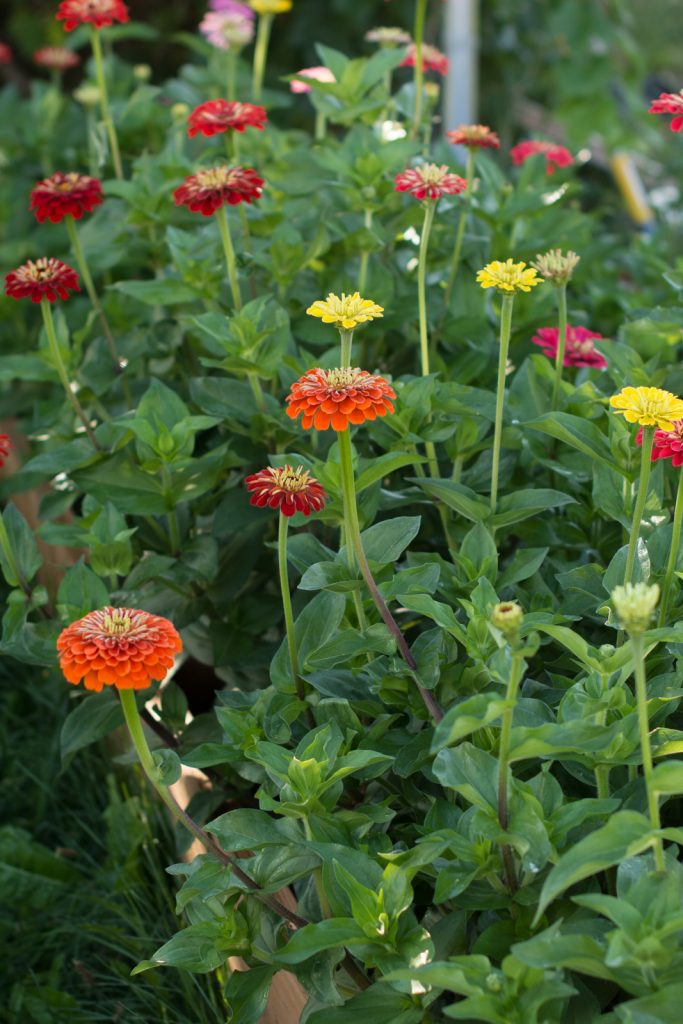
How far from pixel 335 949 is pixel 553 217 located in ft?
3.58

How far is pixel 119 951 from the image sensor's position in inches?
51.9

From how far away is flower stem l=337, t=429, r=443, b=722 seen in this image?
0.90 metres

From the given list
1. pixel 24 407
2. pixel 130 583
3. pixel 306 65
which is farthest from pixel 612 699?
pixel 306 65

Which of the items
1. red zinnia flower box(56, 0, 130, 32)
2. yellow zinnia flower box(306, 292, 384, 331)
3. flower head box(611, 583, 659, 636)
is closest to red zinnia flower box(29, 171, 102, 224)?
red zinnia flower box(56, 0, 130, 32)

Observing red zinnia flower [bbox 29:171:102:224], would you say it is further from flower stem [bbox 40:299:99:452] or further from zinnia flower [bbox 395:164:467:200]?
zinnia flower [bbox 395:164:467:200]

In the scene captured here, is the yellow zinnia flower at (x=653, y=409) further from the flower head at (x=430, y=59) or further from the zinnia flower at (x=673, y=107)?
the flower head at (x=430, y=59)

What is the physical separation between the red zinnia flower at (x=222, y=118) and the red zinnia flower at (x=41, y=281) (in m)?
0.22

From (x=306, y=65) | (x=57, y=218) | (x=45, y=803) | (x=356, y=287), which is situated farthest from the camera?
(x=306, y=65)

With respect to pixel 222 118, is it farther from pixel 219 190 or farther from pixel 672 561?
pixel 672 561

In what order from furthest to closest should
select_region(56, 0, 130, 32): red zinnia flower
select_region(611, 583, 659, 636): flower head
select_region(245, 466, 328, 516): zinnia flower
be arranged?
select_region(56, 0, 130, 32): red zinnia flower, select_region(245, 466, 328, 516): zinnia flower, select_region(611, 583, 659, 636): flower head

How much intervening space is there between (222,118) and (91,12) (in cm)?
32

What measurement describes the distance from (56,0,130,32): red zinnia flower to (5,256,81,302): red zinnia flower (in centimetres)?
46

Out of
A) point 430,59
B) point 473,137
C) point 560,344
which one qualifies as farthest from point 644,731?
point 430,59

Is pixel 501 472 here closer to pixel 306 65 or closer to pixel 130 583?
pixel 130 583
